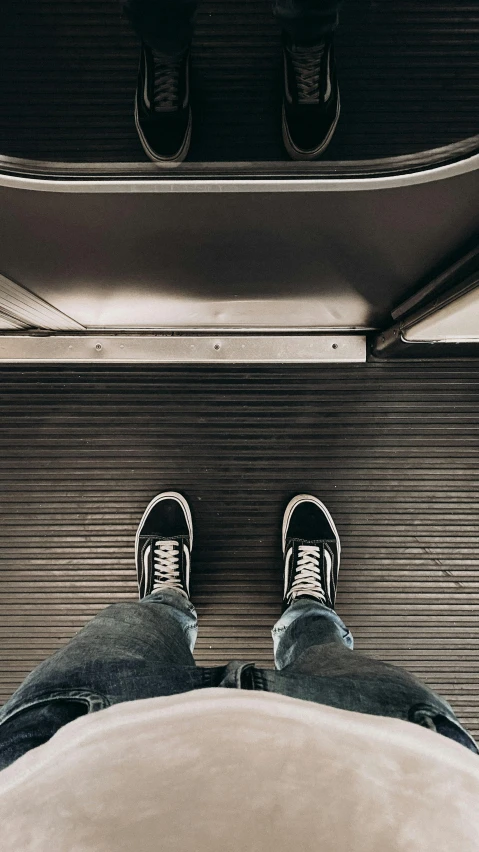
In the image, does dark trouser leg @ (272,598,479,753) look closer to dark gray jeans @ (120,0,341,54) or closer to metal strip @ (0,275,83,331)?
metal strip @ (0,275,83,331)

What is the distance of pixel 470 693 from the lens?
109cm

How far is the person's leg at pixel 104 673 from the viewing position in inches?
19.0

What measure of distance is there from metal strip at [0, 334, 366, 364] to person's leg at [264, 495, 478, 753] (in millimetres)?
317

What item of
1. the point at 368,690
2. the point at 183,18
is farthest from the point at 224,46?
the point at 368,690

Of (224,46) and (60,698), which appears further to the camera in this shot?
(224,46)

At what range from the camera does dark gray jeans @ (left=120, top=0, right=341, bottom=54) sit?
640mm

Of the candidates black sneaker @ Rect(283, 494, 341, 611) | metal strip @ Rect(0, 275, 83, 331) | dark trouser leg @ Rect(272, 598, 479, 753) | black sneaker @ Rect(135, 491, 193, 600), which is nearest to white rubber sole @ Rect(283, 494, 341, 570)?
black sneaker @ Rect(283, 494, 341, 611)

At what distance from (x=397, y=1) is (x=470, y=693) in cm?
142

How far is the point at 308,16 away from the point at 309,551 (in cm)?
91

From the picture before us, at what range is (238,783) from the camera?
300 millimetres

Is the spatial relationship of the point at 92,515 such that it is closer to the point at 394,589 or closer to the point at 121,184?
the point at 394,589

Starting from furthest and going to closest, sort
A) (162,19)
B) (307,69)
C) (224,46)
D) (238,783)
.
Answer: (224,46)
(307,69)
(162,19)
(238,783)

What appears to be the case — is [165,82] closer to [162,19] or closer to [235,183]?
[162,19]

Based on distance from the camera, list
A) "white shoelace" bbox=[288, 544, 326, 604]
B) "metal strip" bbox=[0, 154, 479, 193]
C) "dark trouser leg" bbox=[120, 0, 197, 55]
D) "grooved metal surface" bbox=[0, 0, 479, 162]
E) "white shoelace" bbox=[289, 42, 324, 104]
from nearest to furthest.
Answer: "metal strip" bbox=[0, 154, 479, 193] → "dark trouser leg" bbox=[120, 0, 197, 55] → "white shoelace" bbox=[289, 42, 324, 104] → "grooved metal surface" bbox=[0, 0, 479, 162] → "white shoelace" bbox=[288, 544, 326, 604]
